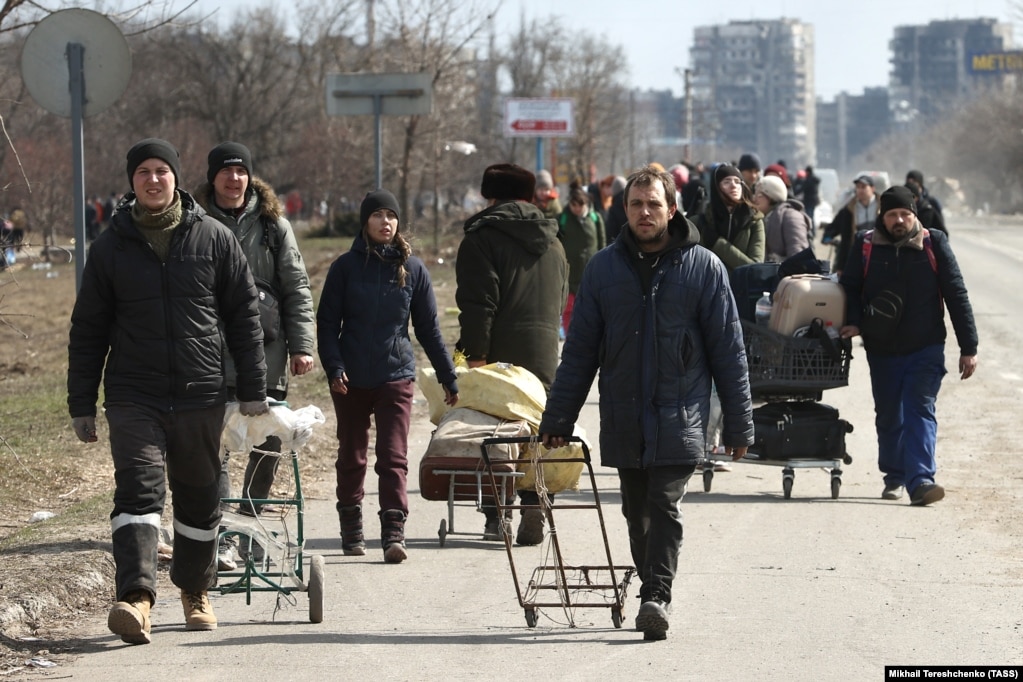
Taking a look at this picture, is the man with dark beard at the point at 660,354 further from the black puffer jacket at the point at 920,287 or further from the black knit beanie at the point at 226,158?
the black puffer jacket at the point at 920,287

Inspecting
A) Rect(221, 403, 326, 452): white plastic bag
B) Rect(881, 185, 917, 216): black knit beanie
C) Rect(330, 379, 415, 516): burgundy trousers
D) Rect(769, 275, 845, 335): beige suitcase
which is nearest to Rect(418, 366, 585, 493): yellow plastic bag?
Rect(330, 379, 415, 516): burgundy trousers

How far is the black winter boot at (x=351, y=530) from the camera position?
8391 millimetres

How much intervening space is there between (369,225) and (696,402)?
2379 millimetres

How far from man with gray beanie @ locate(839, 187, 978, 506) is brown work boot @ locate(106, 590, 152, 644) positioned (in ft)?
15.8

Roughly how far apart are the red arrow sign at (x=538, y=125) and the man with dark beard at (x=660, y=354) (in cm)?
3718

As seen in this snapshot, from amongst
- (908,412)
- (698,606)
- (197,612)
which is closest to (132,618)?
(197,612)

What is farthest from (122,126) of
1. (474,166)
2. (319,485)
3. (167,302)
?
(167,302)

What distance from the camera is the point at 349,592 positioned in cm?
756

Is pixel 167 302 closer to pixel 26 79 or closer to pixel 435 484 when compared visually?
pixel 435 484

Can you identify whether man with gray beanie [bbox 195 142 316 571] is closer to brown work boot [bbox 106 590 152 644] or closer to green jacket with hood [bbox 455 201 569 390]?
green jacket with hood [bbox 455 201 569 390]

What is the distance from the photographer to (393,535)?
27.0 ft

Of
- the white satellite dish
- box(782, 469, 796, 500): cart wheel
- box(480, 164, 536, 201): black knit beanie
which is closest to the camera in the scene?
box(480, 164, 536, 201): black knit beanie

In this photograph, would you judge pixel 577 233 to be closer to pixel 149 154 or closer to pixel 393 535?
pixel 393 535

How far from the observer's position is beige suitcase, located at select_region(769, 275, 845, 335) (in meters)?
9.79
